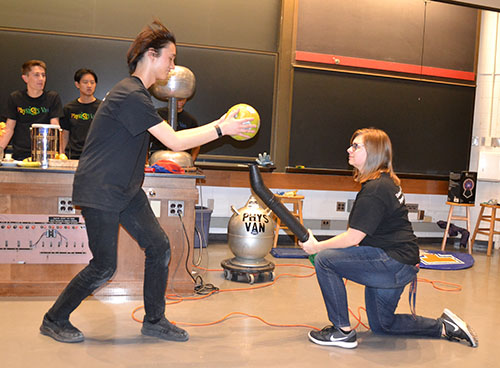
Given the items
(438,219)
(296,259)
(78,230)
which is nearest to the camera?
(78,230)

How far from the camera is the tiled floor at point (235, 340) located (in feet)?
9.41

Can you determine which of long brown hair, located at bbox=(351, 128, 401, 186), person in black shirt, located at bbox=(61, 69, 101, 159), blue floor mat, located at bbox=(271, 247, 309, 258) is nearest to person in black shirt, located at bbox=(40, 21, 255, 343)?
long brown hair, located at bbox=(351, 128, 401, 186)

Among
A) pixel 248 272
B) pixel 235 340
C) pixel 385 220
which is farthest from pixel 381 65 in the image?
pixel 235 340

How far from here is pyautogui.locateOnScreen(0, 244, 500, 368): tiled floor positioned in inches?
113

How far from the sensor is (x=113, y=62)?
6320 millimetres

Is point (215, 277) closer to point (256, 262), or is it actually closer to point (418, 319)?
point (256, 262)

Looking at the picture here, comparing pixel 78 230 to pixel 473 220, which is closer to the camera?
pixel 78 230

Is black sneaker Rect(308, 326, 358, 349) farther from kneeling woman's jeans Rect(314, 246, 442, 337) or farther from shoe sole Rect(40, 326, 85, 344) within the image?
shoe sole Rect(40, 326, 85, 344)

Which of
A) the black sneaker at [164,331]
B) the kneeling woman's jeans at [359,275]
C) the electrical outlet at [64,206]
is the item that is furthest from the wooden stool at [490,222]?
the electrical outlet at [64,206]

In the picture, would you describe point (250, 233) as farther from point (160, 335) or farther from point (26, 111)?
point (26, 111)

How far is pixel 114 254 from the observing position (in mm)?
2887

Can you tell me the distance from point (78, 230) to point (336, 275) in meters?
2.07

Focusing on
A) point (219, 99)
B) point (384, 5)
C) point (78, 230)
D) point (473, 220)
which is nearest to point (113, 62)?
point (219, 99)

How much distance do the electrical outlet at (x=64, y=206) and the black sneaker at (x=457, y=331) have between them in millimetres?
2871
